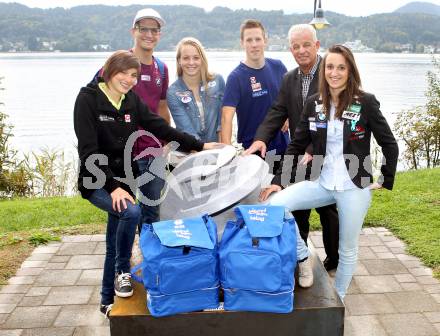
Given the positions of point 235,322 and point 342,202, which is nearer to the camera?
point 235,322

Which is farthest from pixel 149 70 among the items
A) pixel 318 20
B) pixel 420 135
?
pixel 420 135

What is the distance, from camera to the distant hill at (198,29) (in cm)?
6969

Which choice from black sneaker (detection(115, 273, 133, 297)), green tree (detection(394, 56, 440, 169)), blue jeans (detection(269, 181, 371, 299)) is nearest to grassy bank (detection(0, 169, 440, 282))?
blue jeans (detection(269, 181, 371, 299))

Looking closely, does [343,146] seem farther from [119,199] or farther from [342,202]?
[119,199]

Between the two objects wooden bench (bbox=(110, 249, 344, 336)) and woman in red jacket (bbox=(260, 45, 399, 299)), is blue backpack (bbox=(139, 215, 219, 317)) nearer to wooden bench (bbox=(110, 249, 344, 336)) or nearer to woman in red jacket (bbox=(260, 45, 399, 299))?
wooden bench (bbox=(110, 249, 344, 336))

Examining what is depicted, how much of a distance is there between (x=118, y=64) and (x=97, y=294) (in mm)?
1897

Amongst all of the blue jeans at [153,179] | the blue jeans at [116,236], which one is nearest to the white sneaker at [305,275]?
the blue jeans at [116,236]

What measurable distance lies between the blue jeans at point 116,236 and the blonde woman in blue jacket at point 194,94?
3.39ft

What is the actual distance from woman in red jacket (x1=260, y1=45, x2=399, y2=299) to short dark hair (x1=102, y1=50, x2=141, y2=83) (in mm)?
1179

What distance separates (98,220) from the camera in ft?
A: 19.9

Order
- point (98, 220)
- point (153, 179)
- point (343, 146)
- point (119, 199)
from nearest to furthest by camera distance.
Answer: point (119, 199), point (343, 146), point (153, 179), point (98, 220)

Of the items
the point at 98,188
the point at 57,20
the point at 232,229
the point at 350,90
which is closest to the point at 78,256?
the point at 98,188

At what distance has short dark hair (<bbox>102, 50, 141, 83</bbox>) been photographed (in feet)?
10.7

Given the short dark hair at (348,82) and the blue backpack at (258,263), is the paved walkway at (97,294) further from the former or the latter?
the short dark hair at (348,82)
